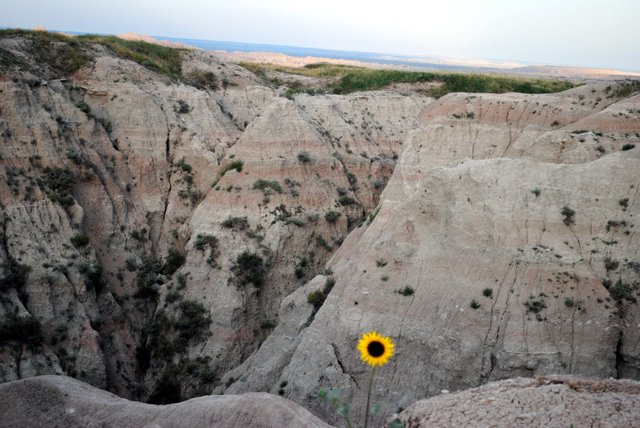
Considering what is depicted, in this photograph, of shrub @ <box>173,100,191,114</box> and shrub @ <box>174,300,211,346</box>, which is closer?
shrub @ <box>174,300,211,346</box>

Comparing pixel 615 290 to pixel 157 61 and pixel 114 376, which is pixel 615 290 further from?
pixel 157 61

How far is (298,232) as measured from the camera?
1281 inches

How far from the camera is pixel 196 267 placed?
30984mm

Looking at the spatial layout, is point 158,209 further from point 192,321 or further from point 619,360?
point 619,360

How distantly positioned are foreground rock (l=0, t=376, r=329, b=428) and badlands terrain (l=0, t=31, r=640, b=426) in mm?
4148

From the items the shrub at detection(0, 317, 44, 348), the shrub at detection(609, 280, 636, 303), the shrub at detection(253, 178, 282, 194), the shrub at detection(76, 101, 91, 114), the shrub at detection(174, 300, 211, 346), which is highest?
the shrub at detection(76, 101, 91, 114)

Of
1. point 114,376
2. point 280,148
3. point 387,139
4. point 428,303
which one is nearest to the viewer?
point 428,303

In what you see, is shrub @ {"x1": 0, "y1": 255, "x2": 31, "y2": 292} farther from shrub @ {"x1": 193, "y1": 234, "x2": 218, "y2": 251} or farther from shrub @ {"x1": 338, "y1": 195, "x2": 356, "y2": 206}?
shrub @ {"x1": 338, "y1": 195, "x2": 356, "y2": 206}

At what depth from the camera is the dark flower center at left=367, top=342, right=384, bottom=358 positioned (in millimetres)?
9539

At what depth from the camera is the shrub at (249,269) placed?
30344 mm

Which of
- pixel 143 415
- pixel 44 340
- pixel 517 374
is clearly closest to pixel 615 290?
pixel 517 374

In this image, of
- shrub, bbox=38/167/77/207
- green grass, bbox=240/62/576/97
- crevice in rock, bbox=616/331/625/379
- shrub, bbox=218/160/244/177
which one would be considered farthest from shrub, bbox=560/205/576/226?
green grass, bbox=240/62/576/97

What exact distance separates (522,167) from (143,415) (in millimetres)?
17280

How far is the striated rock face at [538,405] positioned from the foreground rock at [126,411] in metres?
4.41
